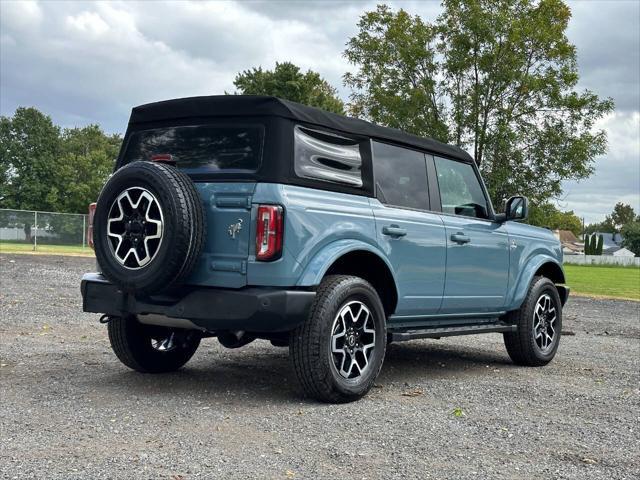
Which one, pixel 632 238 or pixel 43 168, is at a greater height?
pixel 43 168

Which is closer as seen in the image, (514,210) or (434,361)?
(514,210)

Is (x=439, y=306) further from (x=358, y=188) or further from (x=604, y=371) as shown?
(x=604, y=371)

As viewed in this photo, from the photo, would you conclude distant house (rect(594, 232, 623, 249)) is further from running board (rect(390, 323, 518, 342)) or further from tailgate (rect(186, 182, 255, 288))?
tailgate (rect(186, 182, 255, 288))

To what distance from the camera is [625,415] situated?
5.12 metres

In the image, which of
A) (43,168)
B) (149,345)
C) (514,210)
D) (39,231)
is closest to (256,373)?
(149,345)

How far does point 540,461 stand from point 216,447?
169cm

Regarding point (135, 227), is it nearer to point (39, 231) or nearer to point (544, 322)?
point (544, 322)

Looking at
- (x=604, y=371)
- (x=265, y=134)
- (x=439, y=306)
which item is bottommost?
(x=604, y=371)

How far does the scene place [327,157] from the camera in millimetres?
5406

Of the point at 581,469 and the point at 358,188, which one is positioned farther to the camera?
the point at 358,188

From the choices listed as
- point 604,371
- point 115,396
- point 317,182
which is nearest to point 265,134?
point 317,182

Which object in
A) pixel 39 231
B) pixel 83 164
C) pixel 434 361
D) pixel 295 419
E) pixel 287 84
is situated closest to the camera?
pixel 295 419

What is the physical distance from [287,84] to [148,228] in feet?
114

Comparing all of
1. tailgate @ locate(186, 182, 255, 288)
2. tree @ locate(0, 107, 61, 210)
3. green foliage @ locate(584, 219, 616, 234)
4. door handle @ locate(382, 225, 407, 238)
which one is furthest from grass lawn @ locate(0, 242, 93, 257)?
green foliage @ locate(584, 219, 616, 234)
